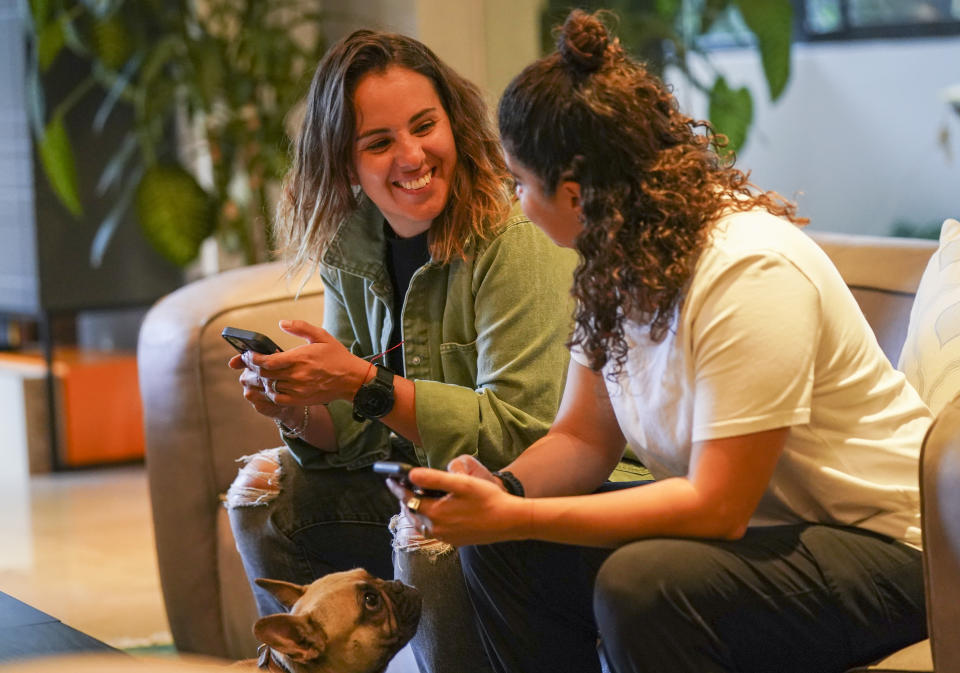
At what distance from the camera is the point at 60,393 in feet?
14.5

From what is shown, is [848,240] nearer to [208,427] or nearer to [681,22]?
[208,427]

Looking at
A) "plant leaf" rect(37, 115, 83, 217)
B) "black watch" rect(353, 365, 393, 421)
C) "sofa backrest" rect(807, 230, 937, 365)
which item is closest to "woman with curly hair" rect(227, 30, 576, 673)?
"black watch" rect(353, 365, 393, 421)

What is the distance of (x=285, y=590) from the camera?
5.72ft

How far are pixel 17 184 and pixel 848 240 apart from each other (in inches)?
125

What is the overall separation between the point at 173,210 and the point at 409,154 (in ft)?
7.03

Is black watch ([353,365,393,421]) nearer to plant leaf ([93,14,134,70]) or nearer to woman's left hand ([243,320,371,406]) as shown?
woman's left hand ([243,320,371,406])

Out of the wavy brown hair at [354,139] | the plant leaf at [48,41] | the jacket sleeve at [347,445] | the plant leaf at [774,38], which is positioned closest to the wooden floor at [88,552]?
the jacket sleeve at [347,445]

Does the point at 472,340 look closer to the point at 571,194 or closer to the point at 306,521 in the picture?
the point at 306,521

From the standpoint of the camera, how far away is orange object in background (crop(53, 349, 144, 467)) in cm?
442

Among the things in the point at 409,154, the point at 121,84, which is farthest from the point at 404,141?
the point at 121,84

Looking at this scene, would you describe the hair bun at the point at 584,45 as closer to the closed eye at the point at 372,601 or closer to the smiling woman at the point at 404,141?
the smiling woman at the point at 404,141

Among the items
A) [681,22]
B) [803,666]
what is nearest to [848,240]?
[803,666]

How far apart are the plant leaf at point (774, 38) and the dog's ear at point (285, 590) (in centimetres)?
206

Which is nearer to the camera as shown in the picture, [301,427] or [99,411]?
[301,427]
